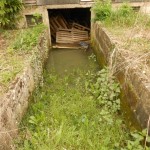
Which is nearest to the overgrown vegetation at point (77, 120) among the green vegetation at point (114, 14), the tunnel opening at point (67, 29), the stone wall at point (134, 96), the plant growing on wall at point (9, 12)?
the stone wall at point (134, 96)

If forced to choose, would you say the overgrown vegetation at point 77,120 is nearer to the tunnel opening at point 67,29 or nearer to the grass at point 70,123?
the grass at point 70,123

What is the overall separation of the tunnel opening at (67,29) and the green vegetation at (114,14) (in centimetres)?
163

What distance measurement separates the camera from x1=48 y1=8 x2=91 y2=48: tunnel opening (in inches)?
404

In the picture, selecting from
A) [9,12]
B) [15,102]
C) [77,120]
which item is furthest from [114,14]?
[15,102]

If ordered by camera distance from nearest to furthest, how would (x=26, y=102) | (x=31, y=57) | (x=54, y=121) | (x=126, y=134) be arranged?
(x=126, y=134) < (x=54, y=121) < (x=26, y=102) < (x=31, y=57)

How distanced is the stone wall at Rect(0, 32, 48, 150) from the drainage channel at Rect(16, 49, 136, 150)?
0.76 ft

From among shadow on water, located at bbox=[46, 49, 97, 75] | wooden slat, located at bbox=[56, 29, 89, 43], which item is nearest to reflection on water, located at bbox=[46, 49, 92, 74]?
shadow on water, located at bbox=[46, 49, 97, 75]

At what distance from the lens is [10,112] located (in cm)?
406

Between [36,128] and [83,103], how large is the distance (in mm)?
1397

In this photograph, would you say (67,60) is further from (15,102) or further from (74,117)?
(15,102)

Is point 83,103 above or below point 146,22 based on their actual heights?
→ below

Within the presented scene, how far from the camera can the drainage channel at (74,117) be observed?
4.19 meters

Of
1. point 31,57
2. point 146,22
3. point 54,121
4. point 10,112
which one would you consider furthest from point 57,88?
point 146,22

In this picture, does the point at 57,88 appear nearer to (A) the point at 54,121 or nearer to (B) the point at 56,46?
(A) the point at 54,121
